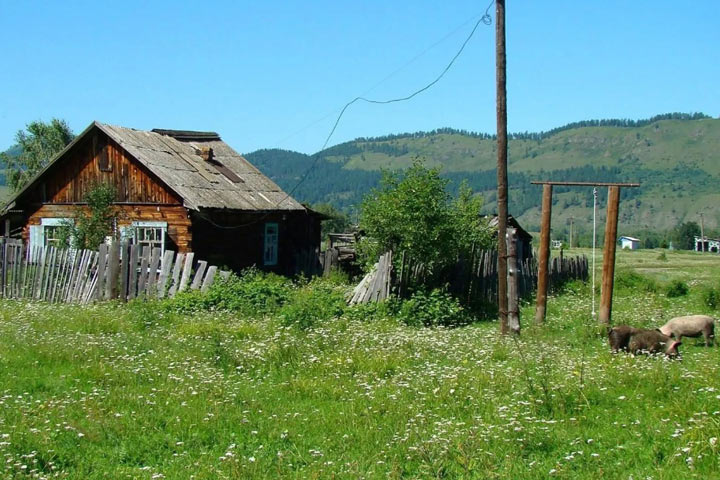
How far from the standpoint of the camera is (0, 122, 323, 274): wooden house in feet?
74.6

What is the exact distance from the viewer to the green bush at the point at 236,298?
51.2 feet

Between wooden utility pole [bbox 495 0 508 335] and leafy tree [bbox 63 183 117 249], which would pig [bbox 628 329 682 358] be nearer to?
wooden utility pole [bbox 495 0 508 335]

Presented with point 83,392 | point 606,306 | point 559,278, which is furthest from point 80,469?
point 559,278

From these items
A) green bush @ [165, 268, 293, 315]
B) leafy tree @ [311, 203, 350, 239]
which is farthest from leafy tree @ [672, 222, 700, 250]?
green bush @ [165, 268, 293, 315]

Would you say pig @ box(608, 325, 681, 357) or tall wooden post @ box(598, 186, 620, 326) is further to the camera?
tall wooden post @ box(598, 186, 620, 326)

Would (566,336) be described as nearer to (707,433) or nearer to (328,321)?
(328,321)

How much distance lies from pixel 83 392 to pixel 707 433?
20.2 feet

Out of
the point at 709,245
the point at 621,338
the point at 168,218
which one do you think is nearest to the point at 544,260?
the point at 621,338

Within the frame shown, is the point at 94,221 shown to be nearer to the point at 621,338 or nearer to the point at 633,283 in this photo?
the point at 621,338

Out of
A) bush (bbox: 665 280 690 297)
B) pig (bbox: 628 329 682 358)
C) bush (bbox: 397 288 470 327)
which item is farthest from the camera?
A: bush (bbox: 665 280 690 297)

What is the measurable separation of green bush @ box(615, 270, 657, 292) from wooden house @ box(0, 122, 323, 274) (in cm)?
1001

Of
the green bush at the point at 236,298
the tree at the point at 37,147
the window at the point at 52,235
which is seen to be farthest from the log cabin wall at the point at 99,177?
the tree at the point at 37,147

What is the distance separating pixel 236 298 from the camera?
52.6 ft

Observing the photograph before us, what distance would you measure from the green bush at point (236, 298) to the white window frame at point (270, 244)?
9.01m
